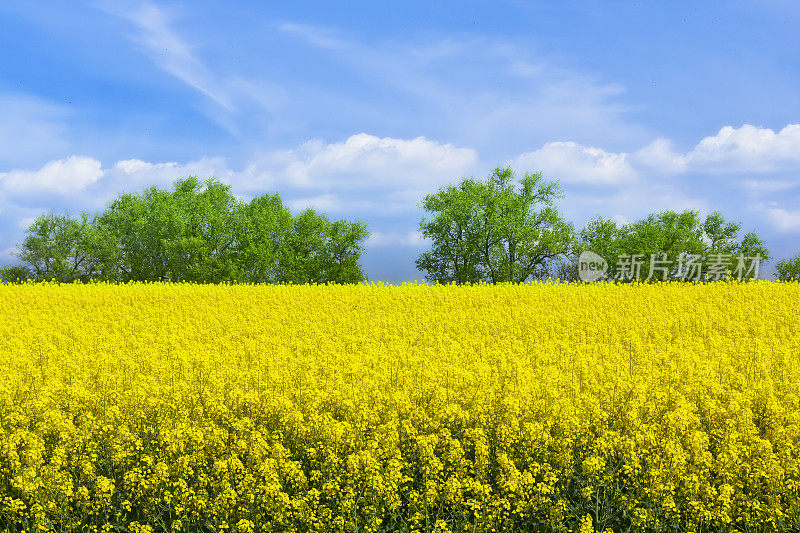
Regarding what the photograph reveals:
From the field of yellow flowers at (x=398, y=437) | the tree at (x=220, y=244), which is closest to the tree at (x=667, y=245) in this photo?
the tree at (x=220, y=244)

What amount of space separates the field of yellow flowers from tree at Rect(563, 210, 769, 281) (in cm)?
4023

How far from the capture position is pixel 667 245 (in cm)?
5450

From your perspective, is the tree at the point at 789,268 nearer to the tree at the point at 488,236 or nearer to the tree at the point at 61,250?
the tree at the point at 488,236

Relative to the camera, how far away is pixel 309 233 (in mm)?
47094

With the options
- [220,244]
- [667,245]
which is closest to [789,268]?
[667,245]

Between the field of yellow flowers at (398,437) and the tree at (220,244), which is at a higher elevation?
the tree at (220,244)

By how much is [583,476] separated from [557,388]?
175cm

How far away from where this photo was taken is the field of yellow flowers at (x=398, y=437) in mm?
5414

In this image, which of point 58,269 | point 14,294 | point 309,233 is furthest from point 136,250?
point 14,294

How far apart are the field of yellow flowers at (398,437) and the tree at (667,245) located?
40.2 m

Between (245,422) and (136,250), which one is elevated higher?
(136,250)

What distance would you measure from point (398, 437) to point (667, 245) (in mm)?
54407

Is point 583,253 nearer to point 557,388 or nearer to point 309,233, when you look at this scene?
point 309,233

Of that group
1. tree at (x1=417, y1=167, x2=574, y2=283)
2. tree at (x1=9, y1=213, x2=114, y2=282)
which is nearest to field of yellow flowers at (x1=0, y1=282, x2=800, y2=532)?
tree at (x1=417, y1=167, x2=574, y2=283)
